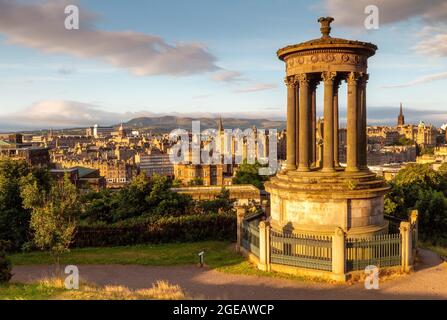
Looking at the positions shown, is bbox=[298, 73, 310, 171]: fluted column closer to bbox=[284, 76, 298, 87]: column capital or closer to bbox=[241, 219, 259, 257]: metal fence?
bbox=[284, 76, 298, 87]: column capital

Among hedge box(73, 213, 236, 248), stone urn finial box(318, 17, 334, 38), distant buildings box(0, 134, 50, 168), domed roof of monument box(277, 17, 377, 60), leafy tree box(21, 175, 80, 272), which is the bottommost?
hedge box(73, 213, 236, 248)

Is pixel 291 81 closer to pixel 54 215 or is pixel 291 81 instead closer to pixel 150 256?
pixel 150 256

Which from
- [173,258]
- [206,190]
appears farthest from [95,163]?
[173,258]

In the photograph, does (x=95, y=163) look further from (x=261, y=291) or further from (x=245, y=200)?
(x=261, y=291)

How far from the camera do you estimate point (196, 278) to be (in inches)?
738

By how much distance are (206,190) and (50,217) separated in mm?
36910

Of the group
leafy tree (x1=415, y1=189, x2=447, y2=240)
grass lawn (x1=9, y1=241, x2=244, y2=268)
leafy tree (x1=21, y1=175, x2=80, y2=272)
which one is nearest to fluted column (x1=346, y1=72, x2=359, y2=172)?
grass lawn (x1=9, y1=241, x2=244, y2=268)

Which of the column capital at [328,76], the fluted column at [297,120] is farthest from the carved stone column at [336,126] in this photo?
the column capital at [328,76]

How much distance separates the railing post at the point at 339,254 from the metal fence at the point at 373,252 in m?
0.49

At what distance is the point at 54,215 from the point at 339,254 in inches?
468

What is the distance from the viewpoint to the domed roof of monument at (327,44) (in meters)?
20.1

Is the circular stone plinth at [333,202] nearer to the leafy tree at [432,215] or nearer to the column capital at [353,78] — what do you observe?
the column capital at [353,78]

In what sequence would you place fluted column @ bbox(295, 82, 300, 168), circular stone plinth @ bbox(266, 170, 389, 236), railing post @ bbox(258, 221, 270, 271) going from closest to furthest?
railing post @ bbox(258, 221, 270, 271) < circular stone plinth @ bbox(266, 170, 389, 236) < fluted column @ bbox(295, 82, 300, 168)

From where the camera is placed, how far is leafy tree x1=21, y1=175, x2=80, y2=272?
1820cm
